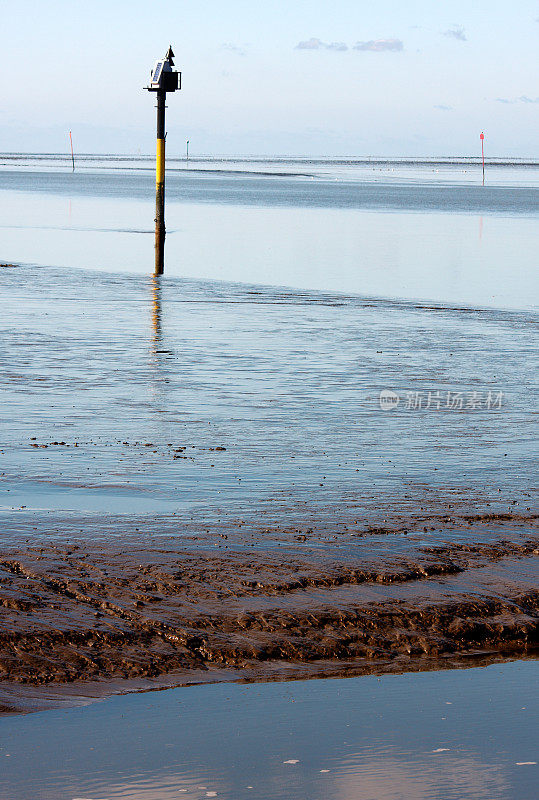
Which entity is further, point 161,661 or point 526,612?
point 526,612

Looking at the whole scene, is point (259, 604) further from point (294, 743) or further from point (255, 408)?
point (255, 408)

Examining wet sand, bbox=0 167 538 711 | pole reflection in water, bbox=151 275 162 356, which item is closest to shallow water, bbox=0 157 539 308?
pole reflection in water, bbox=151 275 162 356

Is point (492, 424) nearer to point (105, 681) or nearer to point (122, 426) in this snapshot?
point (122, 426)

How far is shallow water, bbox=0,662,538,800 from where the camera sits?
423 centimetres

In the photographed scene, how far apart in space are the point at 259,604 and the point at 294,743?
143cm

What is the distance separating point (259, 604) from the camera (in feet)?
19.8

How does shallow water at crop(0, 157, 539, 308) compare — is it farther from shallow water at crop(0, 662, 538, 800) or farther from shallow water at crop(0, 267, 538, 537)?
Answer: shallow water at crop(0, 662, 538, 800)

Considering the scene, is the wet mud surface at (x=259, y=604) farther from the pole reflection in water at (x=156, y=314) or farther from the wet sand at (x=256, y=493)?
the pole reflection in water at (x=156, y=314)

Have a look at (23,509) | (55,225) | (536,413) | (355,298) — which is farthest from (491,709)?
(55,225)

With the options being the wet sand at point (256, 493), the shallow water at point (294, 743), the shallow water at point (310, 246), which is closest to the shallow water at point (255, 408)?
the wet sand at point (256, 493)

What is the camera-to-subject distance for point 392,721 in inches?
192

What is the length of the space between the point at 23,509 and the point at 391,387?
5.89 metres

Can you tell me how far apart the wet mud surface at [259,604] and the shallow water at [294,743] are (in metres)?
0.23

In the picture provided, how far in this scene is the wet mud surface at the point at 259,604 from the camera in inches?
213
